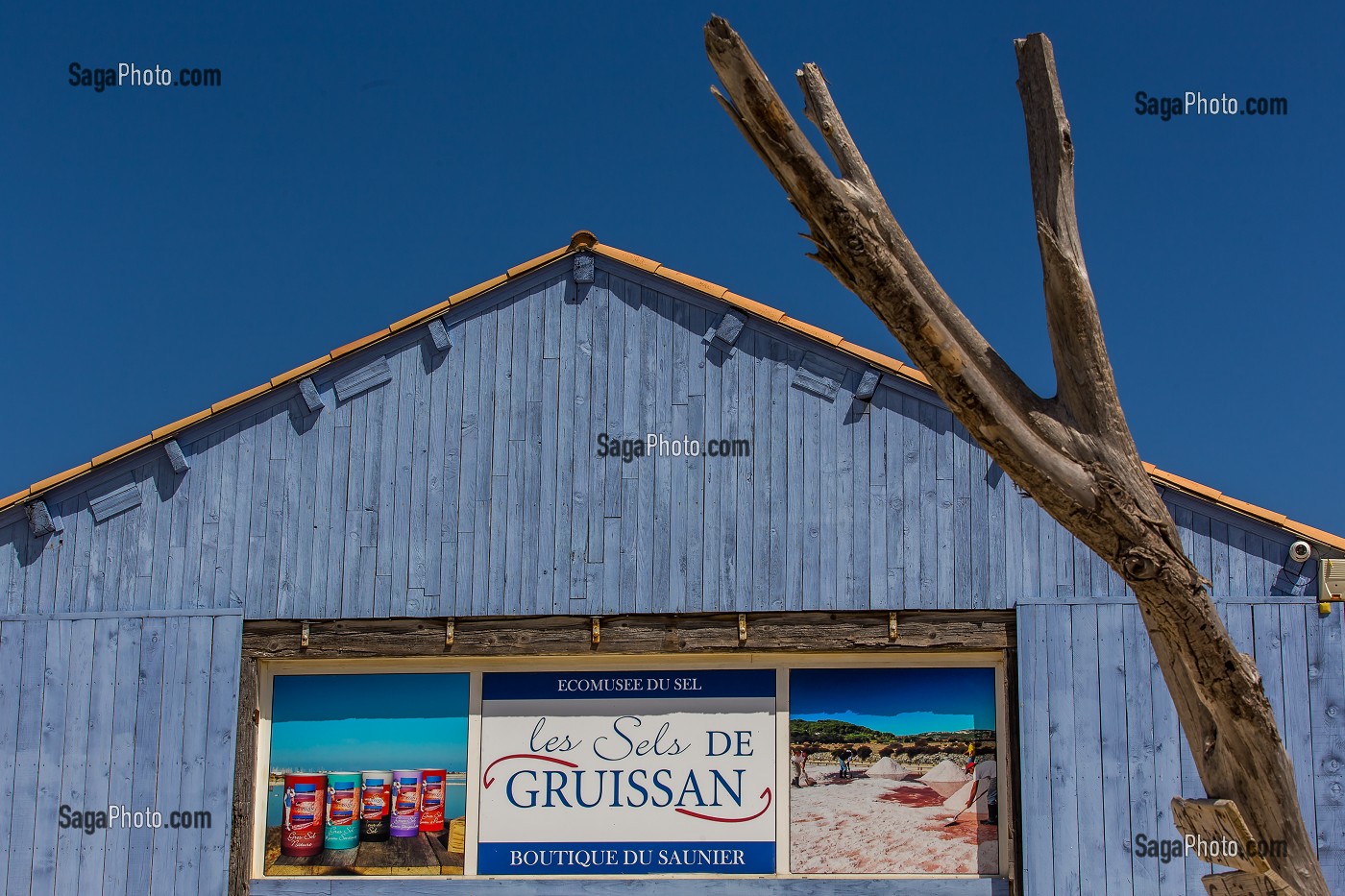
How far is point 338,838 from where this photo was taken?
30.9 feet

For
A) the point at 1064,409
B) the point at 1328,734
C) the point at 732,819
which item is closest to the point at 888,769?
the point at 732,819

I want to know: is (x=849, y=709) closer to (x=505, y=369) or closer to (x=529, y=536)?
(x=529, y=536)

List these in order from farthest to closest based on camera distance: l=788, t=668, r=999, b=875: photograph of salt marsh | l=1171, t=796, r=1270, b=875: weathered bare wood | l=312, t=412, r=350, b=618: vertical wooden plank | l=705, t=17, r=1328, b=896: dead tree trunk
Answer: l=312, t=412, r=350, b=618: vertical wooden plank < l=788, t=668, r=999, b=875: photograph of salt marsh < l=1171, t=796, r=1270, b=875: weathered bare wood < l=705, t=17, r=1328, b=896: dead tree trunk

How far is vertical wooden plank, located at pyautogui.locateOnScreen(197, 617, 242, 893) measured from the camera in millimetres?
9180

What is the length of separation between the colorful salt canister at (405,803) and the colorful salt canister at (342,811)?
Answer: 0.27 metres

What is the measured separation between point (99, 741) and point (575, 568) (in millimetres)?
3484

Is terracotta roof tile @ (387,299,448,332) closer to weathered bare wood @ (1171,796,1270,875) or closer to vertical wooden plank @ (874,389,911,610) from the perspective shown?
vertical wooden plank @ (874,389,911,610)

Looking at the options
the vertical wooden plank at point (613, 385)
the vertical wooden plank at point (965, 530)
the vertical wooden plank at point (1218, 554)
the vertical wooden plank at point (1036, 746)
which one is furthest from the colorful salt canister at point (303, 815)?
the vertical wooden plank at point (1218, 554)

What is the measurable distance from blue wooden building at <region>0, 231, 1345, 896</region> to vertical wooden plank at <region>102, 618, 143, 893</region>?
0.8 inches

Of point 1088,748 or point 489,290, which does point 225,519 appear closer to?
point 489,290

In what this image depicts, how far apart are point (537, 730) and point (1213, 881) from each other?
5138 mm

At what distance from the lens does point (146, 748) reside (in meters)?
9.33

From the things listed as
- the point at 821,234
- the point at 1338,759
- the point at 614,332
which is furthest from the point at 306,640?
the point at 1338,759

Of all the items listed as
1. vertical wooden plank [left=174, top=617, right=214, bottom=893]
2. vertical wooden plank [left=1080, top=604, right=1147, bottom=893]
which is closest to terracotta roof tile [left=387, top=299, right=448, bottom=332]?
vertical wooden plank [left=174, top=617, right=214, bottom=893]
